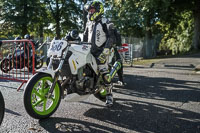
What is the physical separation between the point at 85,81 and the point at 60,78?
0.46m

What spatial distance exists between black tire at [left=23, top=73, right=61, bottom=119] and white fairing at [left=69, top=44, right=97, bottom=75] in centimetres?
41

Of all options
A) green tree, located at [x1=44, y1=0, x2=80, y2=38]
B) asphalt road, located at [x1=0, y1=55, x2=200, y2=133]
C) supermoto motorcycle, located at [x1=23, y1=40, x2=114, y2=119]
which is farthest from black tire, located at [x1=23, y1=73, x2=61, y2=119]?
green tree, located at [x1=44, y1=0, x2=80, y2=38]

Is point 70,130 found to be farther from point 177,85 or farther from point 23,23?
point 23,23

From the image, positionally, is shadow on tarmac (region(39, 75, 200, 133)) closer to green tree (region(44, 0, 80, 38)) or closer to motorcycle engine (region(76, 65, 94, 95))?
motorcycle engine (region(76, 65, 94, 95))

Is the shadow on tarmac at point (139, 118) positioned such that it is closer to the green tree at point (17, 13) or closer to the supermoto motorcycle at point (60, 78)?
the supermoto motorcycle at point (60, 78)

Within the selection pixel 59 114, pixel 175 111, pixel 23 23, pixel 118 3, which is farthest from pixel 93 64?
pixel 23 23

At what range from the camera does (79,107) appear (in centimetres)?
441

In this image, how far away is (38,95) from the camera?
347 cm

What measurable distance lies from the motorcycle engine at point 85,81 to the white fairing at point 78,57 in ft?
0.48

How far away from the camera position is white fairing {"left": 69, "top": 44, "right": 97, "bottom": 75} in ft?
12.4

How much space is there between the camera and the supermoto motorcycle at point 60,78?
3408mm

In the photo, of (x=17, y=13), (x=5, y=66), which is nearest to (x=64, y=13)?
(x=17, y=13)

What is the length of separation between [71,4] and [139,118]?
3422 cm

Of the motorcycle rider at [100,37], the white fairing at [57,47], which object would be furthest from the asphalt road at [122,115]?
the white fairing at [57,47]
